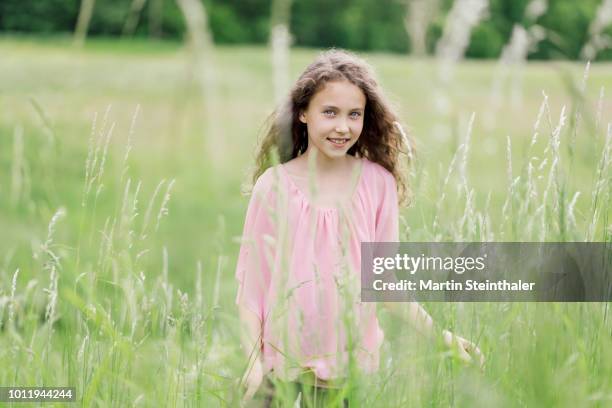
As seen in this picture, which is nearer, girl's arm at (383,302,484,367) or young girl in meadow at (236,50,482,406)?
girl's arm at (383,302,484,367)

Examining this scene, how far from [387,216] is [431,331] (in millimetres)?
307

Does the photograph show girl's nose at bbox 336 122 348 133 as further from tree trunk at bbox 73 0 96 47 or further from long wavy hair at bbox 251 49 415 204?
tree trunk at bbox 73 0 96 47

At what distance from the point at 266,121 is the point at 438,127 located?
28.1 ft

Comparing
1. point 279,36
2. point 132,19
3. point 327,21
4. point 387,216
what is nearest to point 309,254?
point 387,216

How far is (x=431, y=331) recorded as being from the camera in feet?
5.56

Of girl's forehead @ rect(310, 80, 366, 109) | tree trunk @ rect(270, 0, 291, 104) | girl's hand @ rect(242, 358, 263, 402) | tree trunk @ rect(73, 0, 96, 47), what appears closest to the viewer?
tree trunk @ rect(270, 0, 291, 104)

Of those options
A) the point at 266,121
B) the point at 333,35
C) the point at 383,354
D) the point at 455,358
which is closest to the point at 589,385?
the point at 455,358

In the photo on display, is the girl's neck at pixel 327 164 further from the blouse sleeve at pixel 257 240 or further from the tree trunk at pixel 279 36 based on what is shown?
the tree trunk at pixel 279 36

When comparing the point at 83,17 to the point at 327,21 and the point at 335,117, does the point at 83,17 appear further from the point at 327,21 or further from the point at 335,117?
the point at 327,21

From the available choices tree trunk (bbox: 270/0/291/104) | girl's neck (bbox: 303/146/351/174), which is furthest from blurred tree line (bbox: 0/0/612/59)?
girl's neck (bbox: 303/146/351/174)

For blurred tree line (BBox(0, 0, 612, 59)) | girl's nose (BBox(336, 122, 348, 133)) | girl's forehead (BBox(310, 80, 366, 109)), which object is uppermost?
blurred tree line (BBox(0, 0, 612, 59))

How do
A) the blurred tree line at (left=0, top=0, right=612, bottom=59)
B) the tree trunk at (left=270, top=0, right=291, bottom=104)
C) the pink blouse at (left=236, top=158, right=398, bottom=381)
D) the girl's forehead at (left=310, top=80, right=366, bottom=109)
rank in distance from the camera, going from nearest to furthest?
the tree trunk at (left=270, top=0, right=291, bottom=104) < the blurred tree line at (left=0, top=0, right=612, bottom=59) < the pink blouse at (left=236, top=158, right=398, bottom=381) < the girl's forehead at (left=310, top=80, right=366, bottom=109)

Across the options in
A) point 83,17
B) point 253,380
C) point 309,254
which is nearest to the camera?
point 83,17

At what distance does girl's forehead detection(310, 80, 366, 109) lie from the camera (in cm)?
190
